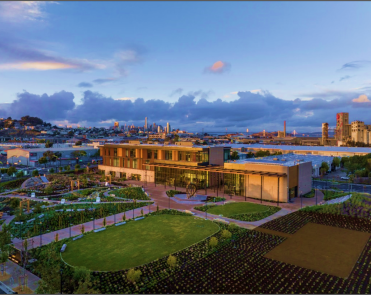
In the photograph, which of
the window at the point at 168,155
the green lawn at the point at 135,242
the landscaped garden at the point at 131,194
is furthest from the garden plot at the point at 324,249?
the window at the point at 168,155

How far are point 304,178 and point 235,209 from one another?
16.6 m

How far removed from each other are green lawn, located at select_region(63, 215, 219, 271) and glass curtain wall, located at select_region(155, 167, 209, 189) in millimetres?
20464

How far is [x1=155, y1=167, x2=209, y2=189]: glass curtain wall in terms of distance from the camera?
52625 mm

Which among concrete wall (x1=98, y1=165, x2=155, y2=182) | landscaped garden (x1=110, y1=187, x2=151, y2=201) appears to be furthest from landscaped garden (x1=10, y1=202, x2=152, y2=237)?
concrete wall (x1=98, y1=165, x2=155, y2=182)

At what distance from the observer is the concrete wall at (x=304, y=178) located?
4462 centimetres

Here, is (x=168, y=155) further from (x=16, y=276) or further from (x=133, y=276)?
(x=133, y=276)

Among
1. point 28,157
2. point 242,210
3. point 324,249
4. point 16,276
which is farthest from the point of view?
point 28,157

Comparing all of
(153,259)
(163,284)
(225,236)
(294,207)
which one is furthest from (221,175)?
(163,284)

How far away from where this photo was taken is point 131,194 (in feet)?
153

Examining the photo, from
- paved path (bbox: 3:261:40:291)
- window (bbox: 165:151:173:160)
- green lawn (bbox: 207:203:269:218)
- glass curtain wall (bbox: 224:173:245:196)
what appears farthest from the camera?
window (bbox: 165:151:173:160)

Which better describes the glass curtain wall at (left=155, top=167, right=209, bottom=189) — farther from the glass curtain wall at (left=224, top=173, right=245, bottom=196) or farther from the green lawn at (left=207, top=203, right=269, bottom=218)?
the green lawn at (left=207, top=203, right=269, bottom=218)

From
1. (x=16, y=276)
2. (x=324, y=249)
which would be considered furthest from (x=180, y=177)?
(x=16, y=276)

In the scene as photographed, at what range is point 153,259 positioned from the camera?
838 inches

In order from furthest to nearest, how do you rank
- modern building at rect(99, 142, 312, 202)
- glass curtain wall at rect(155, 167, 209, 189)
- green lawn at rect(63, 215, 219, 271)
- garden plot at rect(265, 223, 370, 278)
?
1. glass curtain wall at rect(155, 167, 209, 189)
2. modern building at rect(99, 142, 312, 202)
3. green lawn at rect(63, 215, 219, 271)
4. garden plot at rect(265, 223, 370, 278)
